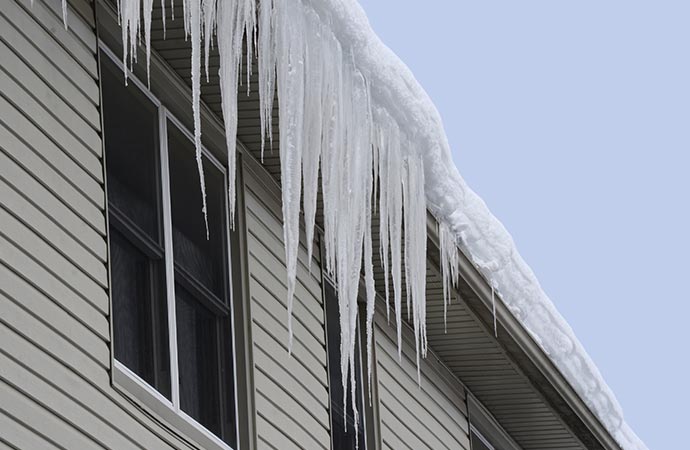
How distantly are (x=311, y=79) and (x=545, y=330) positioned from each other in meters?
4.01

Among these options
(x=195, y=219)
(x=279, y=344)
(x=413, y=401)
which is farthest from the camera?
(x=413, y=401)

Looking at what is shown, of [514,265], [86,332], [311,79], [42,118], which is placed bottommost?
[86,332]

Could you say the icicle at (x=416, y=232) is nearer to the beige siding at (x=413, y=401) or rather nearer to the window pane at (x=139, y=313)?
the beige siding at (x=413, y=401)

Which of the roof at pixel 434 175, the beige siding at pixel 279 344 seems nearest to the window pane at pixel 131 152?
the roof at pixel 434 175

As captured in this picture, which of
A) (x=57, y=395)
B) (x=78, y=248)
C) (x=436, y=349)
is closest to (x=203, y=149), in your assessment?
(x=78, y=248)

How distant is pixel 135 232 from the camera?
6996mm

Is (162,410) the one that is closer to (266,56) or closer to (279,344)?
(279,344)

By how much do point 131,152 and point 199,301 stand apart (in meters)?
0.88

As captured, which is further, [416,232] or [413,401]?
[413,401]

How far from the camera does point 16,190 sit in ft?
19.6

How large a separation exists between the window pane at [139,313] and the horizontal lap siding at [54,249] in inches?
9.8

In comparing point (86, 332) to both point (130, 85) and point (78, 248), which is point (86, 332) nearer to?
point (78, 248)

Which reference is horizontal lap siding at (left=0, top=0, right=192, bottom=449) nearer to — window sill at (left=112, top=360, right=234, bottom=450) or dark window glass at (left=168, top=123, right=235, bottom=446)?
window sill at (left=112, top=360, right=234, bottom=450)

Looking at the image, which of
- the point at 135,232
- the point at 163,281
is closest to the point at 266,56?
the point at 135,232
